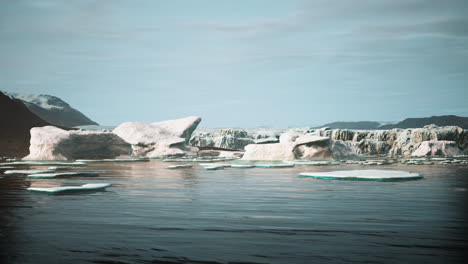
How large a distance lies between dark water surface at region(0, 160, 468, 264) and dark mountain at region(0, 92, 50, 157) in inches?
2027

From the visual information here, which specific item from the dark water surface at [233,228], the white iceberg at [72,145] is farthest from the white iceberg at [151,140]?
the dark water surface at [233,228]

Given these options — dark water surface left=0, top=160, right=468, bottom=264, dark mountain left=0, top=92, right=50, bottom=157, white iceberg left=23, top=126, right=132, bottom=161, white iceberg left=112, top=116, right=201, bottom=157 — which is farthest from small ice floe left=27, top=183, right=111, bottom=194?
dark mountain left=0, top=92, right=50, bottom=157

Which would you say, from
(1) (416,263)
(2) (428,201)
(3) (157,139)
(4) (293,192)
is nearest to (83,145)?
(3) (157,139)

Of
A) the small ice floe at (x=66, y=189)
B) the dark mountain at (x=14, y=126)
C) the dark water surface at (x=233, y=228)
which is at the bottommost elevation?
the dark water surface at (x=233, y=228)

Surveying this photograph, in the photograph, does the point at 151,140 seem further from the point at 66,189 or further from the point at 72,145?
the point at 66,189

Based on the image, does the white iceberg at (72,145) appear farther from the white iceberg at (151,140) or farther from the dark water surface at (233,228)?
the dark water surface at (233,228)

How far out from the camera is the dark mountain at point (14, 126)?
191 feet

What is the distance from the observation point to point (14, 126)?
2562 inches

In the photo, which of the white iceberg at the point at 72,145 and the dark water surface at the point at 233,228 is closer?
the dark water surface at the point at 233,228

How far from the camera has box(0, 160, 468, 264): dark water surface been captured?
4594 mm

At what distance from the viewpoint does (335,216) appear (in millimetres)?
6988

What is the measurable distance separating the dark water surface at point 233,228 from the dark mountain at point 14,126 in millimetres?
51488

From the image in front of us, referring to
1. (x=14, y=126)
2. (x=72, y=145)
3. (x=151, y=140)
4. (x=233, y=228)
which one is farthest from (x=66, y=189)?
(x=14, y=126)

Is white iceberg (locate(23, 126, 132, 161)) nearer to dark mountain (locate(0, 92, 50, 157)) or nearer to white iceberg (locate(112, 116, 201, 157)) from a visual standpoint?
white iceberg (locate(112, 116, 201, 157))
